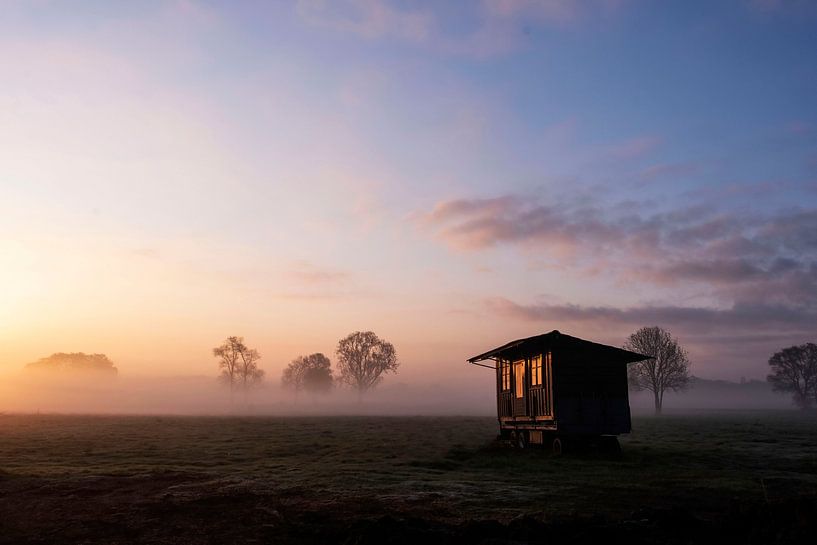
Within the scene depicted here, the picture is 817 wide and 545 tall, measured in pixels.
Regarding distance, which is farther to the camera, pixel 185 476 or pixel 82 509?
pixel 185 476

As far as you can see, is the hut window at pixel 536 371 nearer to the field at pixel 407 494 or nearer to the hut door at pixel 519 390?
the hut door at pixel 519 390

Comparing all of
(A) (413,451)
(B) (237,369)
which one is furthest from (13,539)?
(B) (237,369)

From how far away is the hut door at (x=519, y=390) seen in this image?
32938 mm

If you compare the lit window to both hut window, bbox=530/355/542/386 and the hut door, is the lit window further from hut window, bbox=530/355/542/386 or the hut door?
hut window, bbox=530/355/542/386

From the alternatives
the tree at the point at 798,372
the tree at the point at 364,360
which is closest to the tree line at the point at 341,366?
the tree at the point at 364,360

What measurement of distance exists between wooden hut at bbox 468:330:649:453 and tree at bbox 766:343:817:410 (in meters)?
107

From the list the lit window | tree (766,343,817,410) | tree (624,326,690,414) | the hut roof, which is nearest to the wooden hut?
the hut roof

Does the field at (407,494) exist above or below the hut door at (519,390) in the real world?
below

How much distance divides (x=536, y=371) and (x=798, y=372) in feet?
360

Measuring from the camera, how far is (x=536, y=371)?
31.3 meters

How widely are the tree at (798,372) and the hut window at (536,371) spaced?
355 feet

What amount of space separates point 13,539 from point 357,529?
7.32m

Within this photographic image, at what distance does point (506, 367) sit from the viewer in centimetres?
3616

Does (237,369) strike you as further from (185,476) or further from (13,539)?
(13,539)
